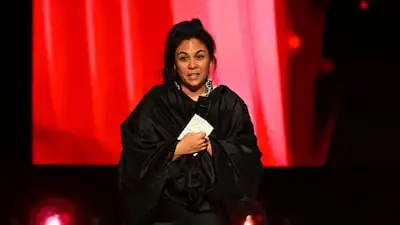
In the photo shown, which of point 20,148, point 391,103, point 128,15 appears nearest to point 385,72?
point 391,103

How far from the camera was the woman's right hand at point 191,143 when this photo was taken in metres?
1.47

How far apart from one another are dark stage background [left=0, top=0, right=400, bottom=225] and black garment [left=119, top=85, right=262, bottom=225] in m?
0.70

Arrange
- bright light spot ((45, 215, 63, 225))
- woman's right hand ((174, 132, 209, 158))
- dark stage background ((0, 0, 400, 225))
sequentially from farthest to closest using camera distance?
dark stage background ((0, 0, 400, 225)), bright light spot ((45, 215, 63, 225)), woman's right hand ((174, 132, 209, 158))

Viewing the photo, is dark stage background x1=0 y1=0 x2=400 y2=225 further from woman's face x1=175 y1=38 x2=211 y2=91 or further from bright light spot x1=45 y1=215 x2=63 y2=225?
woman's face x1=175 y1=38 x2=211 y2=91

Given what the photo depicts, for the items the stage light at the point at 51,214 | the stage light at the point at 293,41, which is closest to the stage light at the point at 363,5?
the stage light at the point at 293,41

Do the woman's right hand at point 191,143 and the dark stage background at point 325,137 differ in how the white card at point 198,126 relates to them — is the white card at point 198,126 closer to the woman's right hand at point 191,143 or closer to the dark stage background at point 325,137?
the woman's right hand at point 191,143

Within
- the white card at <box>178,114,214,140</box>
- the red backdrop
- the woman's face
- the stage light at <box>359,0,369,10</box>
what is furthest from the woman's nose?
the stage light at <box>359,0,369,10</box>

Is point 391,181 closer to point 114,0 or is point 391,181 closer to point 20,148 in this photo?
point 114,0

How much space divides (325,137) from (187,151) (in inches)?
35.1

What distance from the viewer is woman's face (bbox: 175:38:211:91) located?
153 centimetres

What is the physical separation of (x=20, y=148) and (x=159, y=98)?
995 millimetres

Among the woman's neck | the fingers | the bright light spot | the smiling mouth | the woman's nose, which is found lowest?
the bright light spot

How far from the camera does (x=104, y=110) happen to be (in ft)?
7.22

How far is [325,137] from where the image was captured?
2.24 meters
